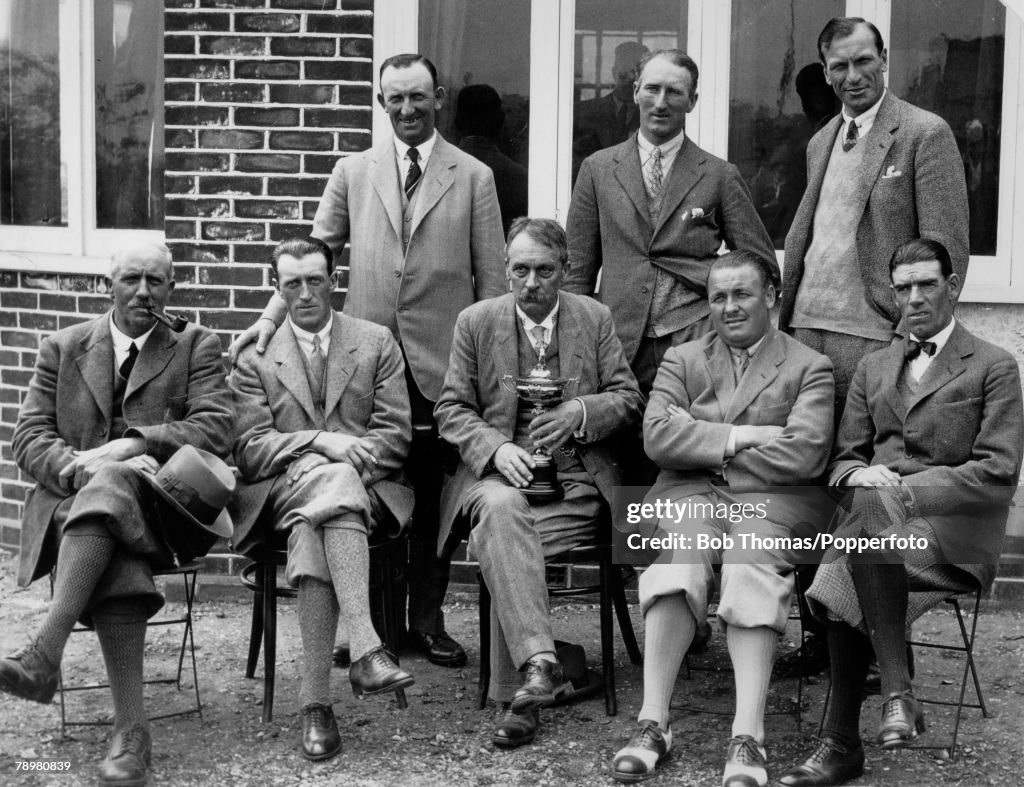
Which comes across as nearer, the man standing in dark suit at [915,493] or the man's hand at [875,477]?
the man standing in dark suit at [915,493]

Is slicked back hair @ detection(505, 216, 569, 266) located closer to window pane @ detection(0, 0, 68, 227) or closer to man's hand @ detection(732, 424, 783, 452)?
man's hand @ detection(732, 424, 783, 452)

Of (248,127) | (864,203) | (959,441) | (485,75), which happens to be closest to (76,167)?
(248,127)

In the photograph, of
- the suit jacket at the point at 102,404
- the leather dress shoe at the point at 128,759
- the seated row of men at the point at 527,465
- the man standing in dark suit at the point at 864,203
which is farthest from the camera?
the man standing in dark suit at the point at 864,203

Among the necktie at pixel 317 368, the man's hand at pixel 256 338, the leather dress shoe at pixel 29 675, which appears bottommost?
the leather dress shoe at pixel 29 675

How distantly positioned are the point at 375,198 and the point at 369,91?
810 millimetres

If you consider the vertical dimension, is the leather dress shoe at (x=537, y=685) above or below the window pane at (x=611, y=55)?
below

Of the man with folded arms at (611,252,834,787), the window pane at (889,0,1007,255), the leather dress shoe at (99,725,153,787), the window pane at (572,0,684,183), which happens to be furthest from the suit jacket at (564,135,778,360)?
the leather dress shoe at (99,725,153,787)

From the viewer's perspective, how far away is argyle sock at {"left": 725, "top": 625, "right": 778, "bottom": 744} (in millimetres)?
3994

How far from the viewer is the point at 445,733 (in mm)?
4445

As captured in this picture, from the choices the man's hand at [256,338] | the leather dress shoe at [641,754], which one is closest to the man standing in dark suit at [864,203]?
the leather dress shoe at [641,754]

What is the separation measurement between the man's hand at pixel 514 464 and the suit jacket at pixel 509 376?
3.4 inches

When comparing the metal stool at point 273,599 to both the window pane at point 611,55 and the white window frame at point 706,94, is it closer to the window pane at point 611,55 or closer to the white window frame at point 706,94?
the white window frame at point 706,94

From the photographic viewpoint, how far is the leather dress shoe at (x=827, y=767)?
396cm

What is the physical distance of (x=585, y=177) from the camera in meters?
5.03
